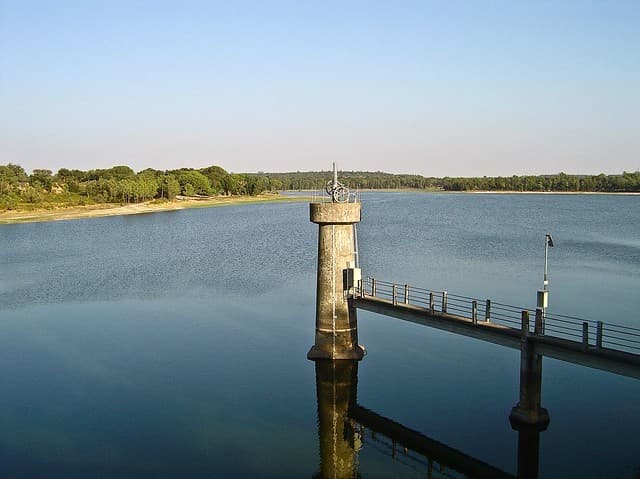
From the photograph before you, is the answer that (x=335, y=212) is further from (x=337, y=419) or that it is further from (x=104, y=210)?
(x=104, y=210)

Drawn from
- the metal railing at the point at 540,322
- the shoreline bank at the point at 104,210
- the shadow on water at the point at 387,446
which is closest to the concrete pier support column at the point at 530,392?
the shadow on water at the point at 387,446

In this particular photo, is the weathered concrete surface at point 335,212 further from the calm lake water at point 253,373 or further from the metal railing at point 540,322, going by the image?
the calm lake water at point 253,373

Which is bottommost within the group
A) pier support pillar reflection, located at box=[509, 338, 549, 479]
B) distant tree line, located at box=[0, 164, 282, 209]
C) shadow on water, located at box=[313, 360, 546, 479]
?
shadow on water, located at box=[313, 360, 546, 479]

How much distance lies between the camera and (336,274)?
2462 centimetres

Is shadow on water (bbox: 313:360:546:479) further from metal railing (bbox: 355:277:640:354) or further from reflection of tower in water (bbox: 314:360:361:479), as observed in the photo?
metal railing (bbox: 355:277:640:354)

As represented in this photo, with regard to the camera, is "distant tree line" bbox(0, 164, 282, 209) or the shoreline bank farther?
"distant tree line" bbox(0, 164, 282, 209)

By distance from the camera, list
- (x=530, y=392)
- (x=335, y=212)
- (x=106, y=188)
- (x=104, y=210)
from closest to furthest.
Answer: (x=530, y=392) < (x=335, y=212) < (x=104, y=210) < (x=106, y=188)

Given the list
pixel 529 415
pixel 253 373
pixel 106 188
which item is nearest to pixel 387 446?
pixel 529 415

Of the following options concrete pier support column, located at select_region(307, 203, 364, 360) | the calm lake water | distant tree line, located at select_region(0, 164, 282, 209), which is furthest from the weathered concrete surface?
distant tree line, located at select_region(0, 164, 282, 209)

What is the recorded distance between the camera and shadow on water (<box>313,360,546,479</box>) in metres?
18.1

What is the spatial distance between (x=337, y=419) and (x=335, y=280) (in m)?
5.35

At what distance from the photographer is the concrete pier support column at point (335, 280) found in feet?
79.6

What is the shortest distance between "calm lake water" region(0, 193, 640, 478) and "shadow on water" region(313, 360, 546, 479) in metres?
0.19

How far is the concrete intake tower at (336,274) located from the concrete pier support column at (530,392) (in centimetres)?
730
